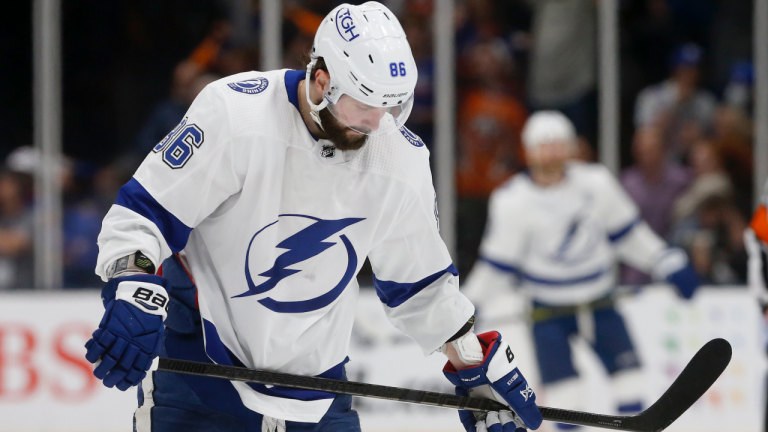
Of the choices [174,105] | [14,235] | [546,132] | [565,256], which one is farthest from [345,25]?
[14,235]

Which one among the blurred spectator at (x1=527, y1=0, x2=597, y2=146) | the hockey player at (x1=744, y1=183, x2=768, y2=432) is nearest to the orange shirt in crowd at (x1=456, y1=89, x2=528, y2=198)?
the blurred spectator at (x1=527, y1=0, x2=597, y2=146)

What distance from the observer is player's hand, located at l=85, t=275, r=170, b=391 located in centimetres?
172

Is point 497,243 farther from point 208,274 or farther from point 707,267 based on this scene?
point 208,274

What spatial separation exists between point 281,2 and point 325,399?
12.7ft

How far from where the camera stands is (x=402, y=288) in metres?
2.13

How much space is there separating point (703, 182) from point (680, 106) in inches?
19.5

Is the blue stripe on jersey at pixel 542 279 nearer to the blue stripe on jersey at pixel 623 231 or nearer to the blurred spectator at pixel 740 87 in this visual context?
the blue stripe on jersey at pixel 623 231

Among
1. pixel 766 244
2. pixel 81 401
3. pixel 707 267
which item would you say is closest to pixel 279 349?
pixel 766 244

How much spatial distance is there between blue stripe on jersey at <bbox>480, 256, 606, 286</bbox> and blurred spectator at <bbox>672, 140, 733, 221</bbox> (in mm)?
1251

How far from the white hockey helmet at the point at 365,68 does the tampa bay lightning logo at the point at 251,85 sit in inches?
4.6

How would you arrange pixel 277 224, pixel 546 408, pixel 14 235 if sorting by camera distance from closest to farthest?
pixel 277 224 → pixel 546 408 → pixel 14 235

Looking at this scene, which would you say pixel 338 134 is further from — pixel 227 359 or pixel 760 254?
pixel 760 254

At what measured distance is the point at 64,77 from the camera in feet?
18.0

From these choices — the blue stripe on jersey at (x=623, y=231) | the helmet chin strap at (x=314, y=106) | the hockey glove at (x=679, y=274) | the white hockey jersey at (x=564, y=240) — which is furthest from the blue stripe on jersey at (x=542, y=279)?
the helmet chin strap at (x=314, y=106)
